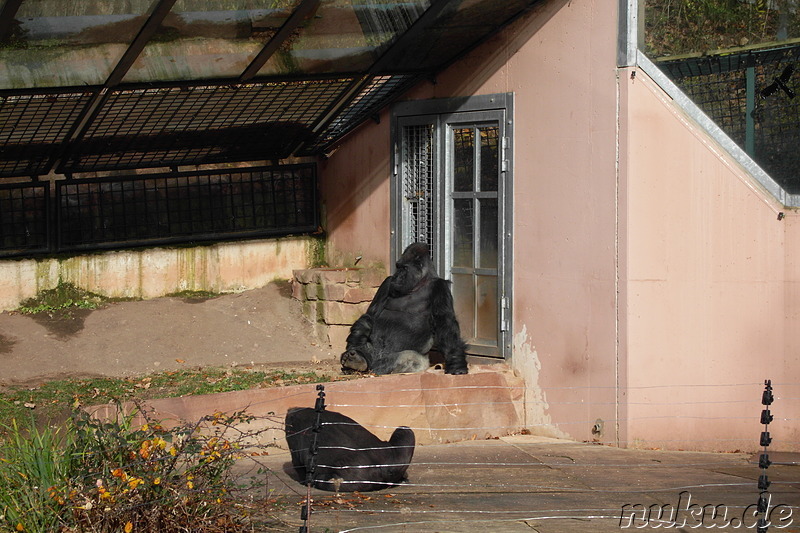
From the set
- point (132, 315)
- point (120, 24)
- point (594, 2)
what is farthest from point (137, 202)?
point (594, 2)

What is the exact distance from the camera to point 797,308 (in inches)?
314

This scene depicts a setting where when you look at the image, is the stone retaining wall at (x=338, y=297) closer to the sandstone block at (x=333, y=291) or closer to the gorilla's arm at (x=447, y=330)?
the sandstone block at (x=333, y=291)

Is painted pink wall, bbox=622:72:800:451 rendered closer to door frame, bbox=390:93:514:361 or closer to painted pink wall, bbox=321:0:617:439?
painted pink wall, bbox=321:0:617:439

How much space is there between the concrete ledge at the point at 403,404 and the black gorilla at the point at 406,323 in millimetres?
339

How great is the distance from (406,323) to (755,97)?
3724 millimetres

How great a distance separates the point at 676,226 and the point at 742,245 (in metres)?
0.54

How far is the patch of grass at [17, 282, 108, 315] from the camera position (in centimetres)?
1030

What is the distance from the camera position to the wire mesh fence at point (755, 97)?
27.9 ft

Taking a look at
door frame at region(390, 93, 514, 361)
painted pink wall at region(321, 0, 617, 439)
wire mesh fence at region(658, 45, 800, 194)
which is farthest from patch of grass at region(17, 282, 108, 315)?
wire mesh fence at region(658, 45, 800, 194)

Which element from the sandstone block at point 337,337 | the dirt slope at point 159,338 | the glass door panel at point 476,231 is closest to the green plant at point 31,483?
the dirt slope at point 159,338

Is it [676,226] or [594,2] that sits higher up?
[594,2]

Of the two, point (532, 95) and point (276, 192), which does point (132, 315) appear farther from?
point (532, 95)

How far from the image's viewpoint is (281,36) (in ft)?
26.9

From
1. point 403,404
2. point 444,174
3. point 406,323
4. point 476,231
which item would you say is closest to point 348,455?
point 403,404
